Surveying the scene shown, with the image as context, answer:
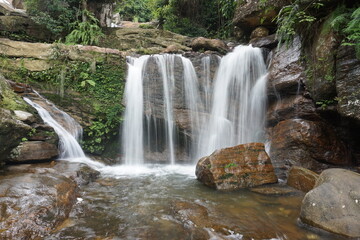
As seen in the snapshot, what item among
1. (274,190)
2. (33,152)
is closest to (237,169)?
(274,190)

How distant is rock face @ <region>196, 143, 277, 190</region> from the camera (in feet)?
18.3

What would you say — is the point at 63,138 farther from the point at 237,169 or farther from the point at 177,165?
the point at 237,169

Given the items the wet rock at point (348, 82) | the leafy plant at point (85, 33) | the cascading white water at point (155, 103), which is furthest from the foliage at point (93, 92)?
the wet rock at point (348, 82)

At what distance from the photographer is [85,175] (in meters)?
5.93

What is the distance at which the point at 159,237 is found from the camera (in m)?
3.22

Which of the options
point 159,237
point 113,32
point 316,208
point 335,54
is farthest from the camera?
point 113,32

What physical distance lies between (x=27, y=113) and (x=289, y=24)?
8169 mm

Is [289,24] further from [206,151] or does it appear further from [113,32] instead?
[113,32]

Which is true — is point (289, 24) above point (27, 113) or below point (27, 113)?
above

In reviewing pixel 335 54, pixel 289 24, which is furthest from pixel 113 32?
pixel 335 54

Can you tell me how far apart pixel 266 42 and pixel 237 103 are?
3092 millimetres

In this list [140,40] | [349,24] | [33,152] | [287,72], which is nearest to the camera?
[349,24]

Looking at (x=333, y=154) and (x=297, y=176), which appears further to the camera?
(x=333, y=154)

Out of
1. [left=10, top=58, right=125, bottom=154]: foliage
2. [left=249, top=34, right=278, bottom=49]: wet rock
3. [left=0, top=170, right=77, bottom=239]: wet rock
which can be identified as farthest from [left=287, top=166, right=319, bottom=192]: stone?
[left=10, top=58, right=125, bottom=154]: foliage
